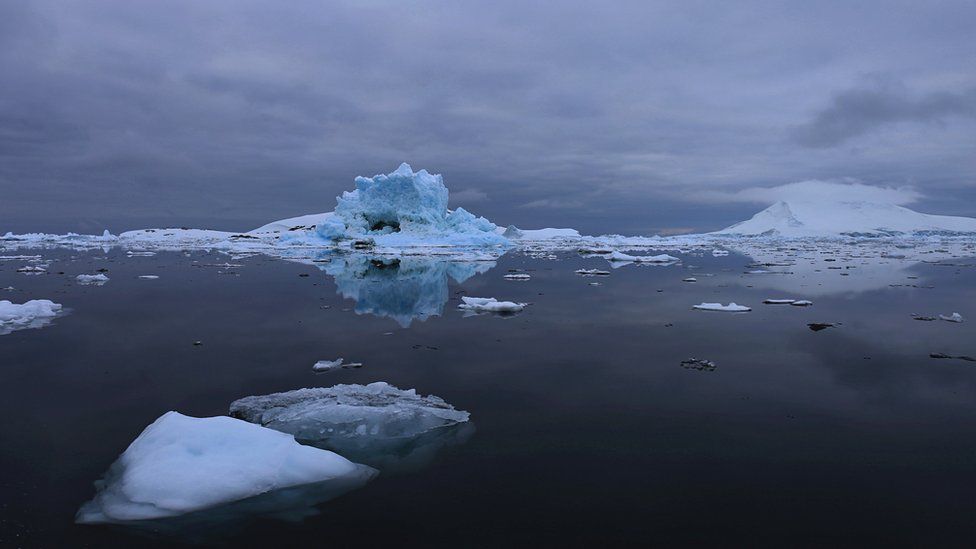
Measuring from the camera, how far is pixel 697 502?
363cm

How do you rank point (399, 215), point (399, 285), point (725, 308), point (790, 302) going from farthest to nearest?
point (399, 215), point (399, 285), point (790, 302), point (725, 308)

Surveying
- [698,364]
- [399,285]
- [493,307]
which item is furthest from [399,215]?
[698,364]

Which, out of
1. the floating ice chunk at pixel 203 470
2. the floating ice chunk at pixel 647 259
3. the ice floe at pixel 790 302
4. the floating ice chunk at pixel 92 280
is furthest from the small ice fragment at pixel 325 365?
the floating ice chunk at pixel 647 259

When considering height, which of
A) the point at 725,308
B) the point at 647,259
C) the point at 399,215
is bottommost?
the point at 725,308

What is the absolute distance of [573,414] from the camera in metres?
5.25

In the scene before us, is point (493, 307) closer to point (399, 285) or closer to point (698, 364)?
point (698, 364)

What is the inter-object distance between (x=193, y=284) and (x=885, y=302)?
18146 mm

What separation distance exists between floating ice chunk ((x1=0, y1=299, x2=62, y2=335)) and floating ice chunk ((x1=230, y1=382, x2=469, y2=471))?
7.03 metres

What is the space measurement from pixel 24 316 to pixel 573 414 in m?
10.5

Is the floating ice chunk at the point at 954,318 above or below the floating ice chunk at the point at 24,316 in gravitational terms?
below

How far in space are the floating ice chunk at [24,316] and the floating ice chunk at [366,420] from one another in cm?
703

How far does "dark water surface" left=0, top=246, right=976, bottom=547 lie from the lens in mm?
3400

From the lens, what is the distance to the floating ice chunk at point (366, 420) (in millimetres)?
4441

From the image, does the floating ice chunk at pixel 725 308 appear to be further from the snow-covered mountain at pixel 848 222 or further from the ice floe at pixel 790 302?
the snow-covered mountain at pixel 848 222
